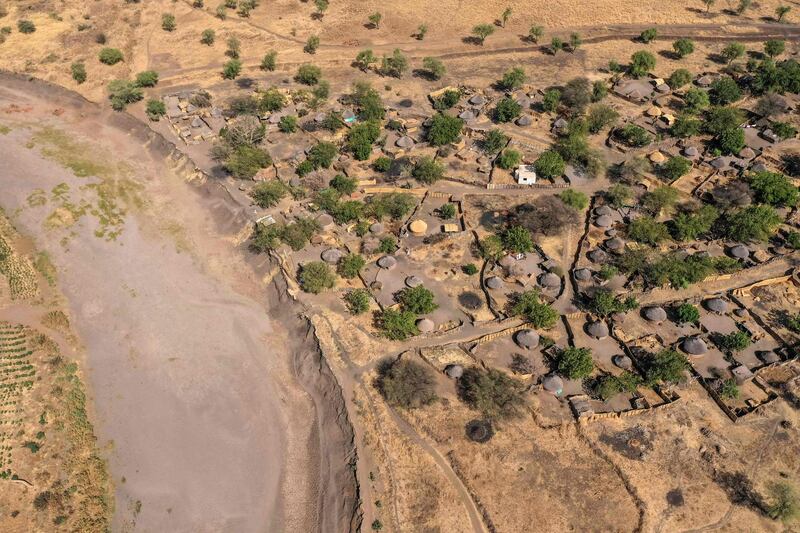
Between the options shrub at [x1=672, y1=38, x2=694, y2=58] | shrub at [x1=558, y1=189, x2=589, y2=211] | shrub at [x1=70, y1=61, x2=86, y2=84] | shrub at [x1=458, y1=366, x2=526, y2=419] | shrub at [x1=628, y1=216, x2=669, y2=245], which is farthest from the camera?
shrub at [x1=70, y1=61, x2=86, y2=84]

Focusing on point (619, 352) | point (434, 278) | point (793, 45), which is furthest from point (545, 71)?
point (619, 352)

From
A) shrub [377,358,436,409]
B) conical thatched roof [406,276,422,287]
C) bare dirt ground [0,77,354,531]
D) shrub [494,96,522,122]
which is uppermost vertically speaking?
shrub [494,96,522,122]

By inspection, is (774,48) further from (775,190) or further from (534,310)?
(534,310)

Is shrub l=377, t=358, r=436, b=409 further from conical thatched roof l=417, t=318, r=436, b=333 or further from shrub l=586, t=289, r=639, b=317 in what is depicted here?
shrub l=586, t=289, r=639, b=317

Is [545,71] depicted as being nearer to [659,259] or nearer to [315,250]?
[659,259]

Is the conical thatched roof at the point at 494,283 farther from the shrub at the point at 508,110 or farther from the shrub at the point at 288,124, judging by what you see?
the shrub at the point at 288,124

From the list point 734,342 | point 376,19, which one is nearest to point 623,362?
point 734,342

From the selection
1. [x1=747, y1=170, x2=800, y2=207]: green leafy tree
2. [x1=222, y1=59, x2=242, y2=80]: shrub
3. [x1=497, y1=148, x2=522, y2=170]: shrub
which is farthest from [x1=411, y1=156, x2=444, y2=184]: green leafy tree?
[x1=222, y1=59, x2=242, y2=80]: shrub
